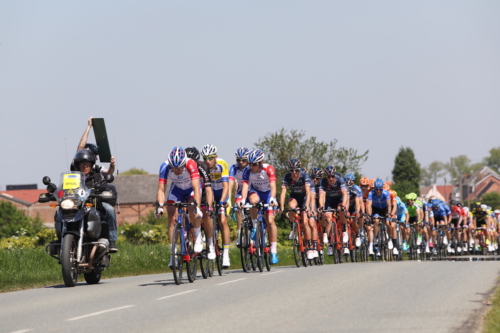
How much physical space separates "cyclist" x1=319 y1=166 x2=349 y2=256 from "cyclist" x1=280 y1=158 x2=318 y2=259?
1625 mm

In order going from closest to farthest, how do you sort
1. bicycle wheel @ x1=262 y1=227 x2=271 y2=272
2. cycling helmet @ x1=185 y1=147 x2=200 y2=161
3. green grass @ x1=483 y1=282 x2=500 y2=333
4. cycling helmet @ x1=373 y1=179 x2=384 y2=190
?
1. green grass @ x1=483 y1=282 x2=500 y2=333
2. cycling helmet @ x1=185 y1=147 x2=200 y2=161
3. bicycle wheel @ x1=262 y1=227 x2=271 y2=272
4. cycling helmet @ x1=373 y1=179 x2=384 y2=190

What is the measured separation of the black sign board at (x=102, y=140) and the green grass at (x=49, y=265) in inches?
100

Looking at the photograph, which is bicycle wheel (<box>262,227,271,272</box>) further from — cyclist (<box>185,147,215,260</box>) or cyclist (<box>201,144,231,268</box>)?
cyclist (<box>185,147,215,260</box>)

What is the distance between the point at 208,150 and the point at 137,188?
103 m

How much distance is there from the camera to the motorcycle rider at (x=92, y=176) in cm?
1418

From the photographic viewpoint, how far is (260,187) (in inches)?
715

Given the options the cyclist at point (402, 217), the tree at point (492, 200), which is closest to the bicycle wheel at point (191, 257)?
the cyclist at point (402, 217)

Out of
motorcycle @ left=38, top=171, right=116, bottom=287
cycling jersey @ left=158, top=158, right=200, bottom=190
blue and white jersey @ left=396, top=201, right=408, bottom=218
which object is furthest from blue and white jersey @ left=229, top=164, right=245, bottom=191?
blue and white jersey @ left=396, top=201, right=408, bottom=218

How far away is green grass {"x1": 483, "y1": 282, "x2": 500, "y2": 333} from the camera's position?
834 centimetres

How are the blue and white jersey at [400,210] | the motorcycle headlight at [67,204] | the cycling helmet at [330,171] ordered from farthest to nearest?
the blue and white jersey at [400,210] < the cycling helmet at [330,171] < the motorcycle headlight at [67,204]

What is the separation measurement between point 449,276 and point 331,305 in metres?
5.49

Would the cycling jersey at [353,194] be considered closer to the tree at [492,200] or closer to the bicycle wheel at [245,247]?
the bicycle wheel at [245,247]

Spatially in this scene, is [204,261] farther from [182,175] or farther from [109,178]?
[109,178]

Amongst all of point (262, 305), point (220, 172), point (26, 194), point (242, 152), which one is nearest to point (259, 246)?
point (220, 172)
